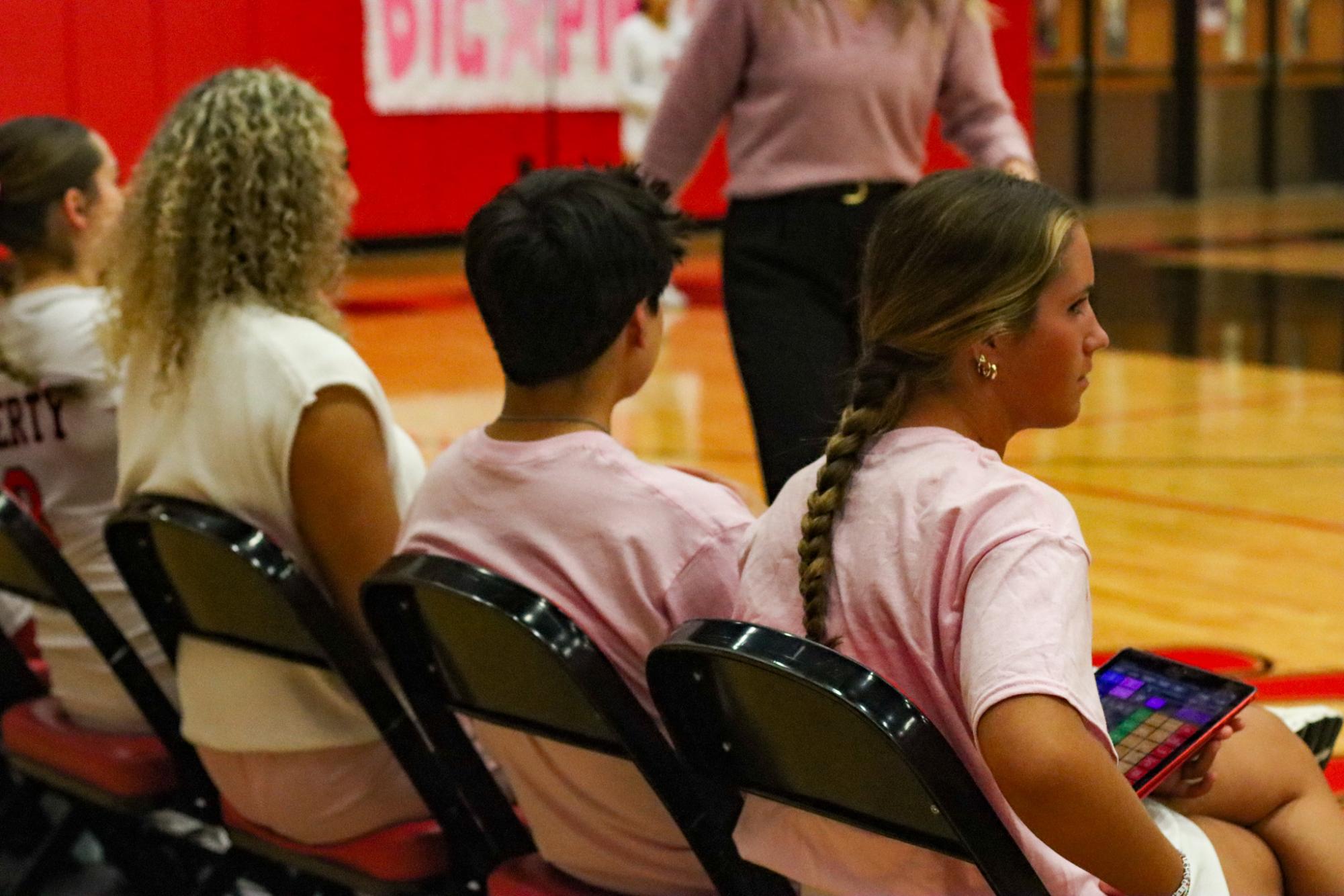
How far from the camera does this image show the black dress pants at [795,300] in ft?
9.23

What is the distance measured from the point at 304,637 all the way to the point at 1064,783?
0.87 metres

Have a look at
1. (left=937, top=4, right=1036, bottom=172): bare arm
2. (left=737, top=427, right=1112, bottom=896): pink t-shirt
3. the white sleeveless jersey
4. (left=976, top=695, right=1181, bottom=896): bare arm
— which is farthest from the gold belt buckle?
(left=976, top=695, right=1181, bottom=896): bare arm

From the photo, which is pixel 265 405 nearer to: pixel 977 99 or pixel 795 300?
pixel 795 300

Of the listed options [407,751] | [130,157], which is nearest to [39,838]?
[407,751]

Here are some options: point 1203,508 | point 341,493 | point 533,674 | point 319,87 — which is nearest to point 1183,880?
point 533,674

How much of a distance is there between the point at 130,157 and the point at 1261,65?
9.66 meters

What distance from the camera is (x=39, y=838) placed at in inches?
110

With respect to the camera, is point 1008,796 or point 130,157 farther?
point 130,157

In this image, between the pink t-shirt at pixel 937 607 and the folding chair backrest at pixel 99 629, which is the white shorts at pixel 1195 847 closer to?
the pink t-shirt at pixel 937 607

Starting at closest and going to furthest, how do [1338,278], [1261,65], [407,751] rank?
[407,751] < [1338,278] < [1261,65]

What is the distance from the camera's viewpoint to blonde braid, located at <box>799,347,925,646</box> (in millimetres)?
1379

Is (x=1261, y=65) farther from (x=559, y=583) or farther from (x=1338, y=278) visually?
(x=559, y=583)

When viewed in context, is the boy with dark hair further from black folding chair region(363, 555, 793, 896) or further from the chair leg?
the chair leg

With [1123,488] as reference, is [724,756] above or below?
above
